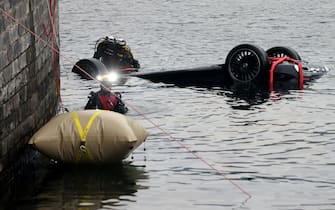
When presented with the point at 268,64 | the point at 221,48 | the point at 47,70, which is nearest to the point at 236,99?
the point at 268,64

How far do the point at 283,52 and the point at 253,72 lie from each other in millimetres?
1930

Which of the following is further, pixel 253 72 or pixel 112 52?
pixel 112 52

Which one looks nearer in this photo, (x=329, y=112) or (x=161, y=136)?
(x=161, y=136)

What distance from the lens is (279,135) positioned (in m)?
32.9

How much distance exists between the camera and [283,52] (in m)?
42.6

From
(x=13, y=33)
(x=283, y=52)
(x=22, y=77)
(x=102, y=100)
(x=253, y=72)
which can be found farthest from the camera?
(x=283, y=52)

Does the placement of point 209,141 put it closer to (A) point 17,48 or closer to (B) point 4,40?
(A) point 17,48

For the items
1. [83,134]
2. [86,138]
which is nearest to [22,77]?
[83,134]

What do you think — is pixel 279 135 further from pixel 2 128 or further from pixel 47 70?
pixel 2 128

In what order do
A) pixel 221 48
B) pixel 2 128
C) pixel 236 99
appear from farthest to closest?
pixel 221 48 → pixel 236 99 → pixel 2 128

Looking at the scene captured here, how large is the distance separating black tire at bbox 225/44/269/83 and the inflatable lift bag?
1432cm

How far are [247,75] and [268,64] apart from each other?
0.98 metres

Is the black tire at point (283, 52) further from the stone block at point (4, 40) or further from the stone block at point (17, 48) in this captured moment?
the stone block at point (4, 40)

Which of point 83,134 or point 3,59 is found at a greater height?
point 3,59
